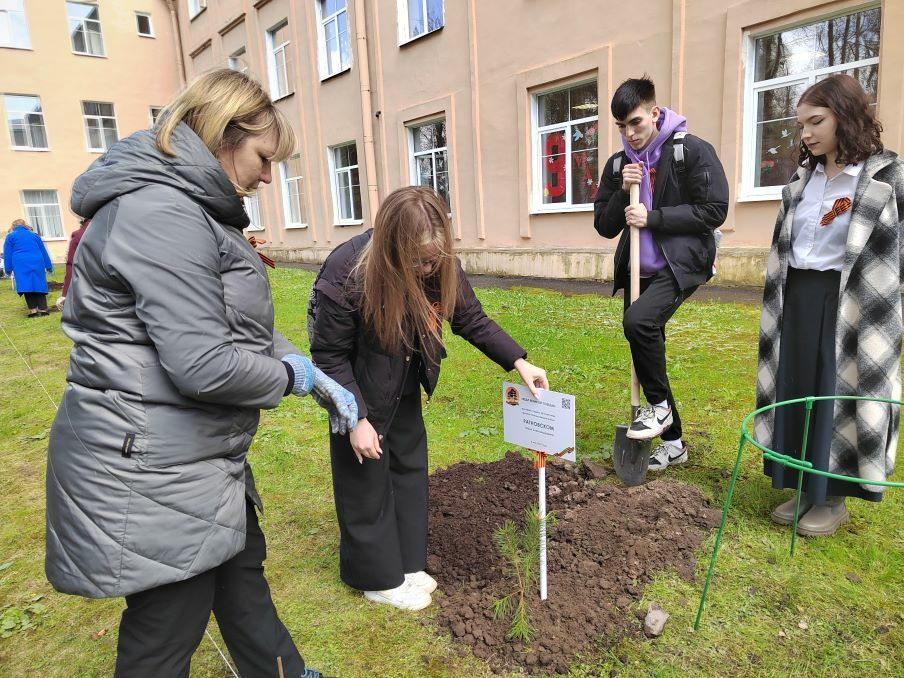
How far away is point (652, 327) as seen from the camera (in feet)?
10.7

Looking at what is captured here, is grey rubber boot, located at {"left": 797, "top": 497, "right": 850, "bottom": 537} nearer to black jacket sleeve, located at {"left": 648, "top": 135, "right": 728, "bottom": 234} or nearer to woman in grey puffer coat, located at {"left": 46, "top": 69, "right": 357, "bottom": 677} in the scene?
black jacket sleeve, located at {"left": 648, "top": 135, "right": 728, "bottom": 234}

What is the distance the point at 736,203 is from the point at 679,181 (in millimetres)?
5648

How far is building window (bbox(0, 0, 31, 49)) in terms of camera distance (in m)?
23.7

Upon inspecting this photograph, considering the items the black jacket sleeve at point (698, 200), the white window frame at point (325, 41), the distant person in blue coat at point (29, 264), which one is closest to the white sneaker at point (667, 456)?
the black jacket sleeve at point (698, 200)

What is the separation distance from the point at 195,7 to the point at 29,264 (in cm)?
→ 1663

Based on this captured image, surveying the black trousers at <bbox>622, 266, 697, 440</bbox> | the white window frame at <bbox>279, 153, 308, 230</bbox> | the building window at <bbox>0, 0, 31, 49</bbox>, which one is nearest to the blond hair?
the black trousers at <bbox>622, 266, 697, 440</bbox>

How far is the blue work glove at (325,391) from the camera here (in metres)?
1.84

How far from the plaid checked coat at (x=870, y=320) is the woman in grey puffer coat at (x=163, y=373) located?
236cm

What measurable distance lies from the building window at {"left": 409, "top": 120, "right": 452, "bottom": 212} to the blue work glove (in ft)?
37.8

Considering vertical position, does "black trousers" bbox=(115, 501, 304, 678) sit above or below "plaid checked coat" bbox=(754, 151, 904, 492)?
below

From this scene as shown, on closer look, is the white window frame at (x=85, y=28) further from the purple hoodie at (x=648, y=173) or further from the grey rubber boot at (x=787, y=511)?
the grey rubber boot at (x=787, y=511)

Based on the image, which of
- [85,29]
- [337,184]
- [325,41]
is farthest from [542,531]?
[85,29]

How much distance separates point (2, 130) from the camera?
77.5 feet

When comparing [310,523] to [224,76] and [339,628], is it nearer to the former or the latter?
[339,628]
